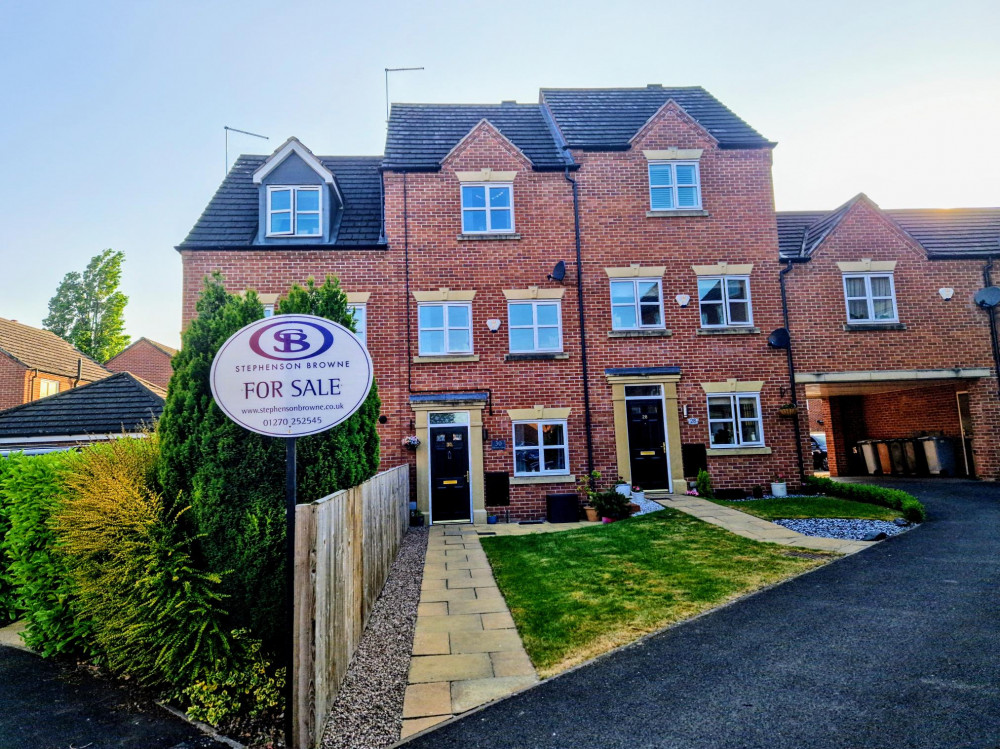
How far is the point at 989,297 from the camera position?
1517 cm

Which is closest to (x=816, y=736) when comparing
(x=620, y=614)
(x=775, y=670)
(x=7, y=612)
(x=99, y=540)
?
(x=775, y=670)

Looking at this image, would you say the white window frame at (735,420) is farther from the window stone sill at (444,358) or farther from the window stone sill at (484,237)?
the window stone sill at (484,237)

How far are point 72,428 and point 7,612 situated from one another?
285 inches

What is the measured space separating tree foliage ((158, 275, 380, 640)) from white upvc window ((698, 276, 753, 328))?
12.1 meters

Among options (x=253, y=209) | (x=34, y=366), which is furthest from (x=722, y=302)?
(x=34, y=366)

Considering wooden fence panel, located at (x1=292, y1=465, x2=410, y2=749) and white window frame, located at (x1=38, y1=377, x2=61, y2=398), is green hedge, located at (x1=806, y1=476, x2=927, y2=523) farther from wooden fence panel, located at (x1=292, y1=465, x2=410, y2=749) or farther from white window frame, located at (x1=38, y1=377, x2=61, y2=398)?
white window frame, located at (x1=38, y1=377, x2=61, y2=398)

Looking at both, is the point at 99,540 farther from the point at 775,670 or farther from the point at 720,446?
the point at 720,446

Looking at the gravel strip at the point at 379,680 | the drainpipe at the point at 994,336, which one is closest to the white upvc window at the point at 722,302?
the drainpipe at the point at 994,336

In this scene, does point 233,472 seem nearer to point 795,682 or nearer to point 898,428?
point 795,682

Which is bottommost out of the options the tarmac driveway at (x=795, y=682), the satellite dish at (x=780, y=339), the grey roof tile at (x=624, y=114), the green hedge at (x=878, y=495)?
the tarmac driveway at (x=795, y=682)

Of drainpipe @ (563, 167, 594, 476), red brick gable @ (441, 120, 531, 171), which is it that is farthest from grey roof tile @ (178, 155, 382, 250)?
drainpipe @ (563, 167, 594, 476)

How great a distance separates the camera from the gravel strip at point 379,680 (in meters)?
3.68

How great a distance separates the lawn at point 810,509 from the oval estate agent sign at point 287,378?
9568 mm

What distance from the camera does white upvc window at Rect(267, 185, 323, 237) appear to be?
14.6m
